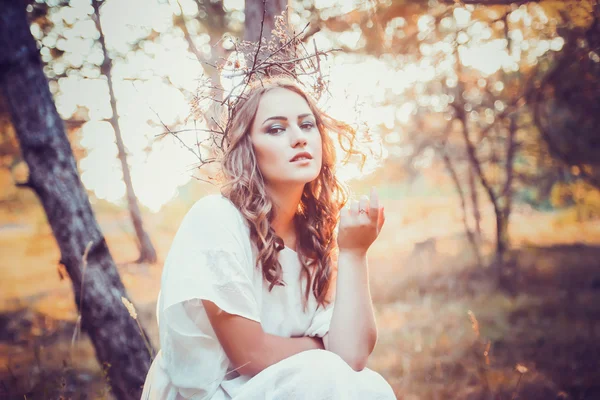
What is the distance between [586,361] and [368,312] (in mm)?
2791

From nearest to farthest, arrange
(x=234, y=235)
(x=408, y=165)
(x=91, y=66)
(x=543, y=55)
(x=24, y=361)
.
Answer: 1. (x=234, y=235)
2. (x=24, y=361)
3. (x=91, y=66)
4. (x=543, y=55)
5. (x=408, y=165)

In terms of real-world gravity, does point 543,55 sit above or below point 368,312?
above

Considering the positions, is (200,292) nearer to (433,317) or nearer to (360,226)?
(360,226)

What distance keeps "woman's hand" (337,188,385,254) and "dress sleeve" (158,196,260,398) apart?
15.2 inches

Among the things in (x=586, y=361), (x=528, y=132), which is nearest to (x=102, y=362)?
(x=586, y=361)

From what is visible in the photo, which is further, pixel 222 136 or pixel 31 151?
pixel 31 151

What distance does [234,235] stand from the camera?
5.18 feet

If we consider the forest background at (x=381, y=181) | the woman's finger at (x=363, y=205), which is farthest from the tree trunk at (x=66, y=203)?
the woman's finger at (x=363, y=205)

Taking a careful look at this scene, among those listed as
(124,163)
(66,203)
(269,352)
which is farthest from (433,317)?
(124,163)

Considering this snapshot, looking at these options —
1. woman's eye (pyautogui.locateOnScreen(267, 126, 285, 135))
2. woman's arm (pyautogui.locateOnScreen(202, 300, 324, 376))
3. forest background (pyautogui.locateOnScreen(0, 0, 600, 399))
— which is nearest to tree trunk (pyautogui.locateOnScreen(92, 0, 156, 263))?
forest background (pyautogui.locateOnScreen(0, 0, 600, 399))

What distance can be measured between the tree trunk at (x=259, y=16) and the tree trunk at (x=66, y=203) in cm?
115

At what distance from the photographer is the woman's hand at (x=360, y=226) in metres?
1.64

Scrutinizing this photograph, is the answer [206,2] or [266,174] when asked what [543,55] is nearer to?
[206,2]

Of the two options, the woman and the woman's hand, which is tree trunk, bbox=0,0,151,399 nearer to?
the woman
